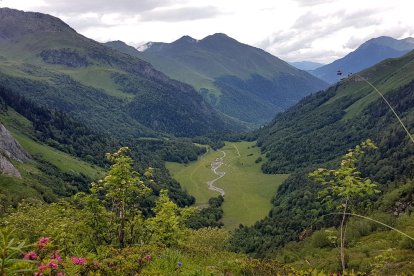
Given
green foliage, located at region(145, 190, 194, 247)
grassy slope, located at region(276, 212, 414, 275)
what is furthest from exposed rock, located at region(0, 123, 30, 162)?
green foliage, located at region(145, 190, 194, 247)

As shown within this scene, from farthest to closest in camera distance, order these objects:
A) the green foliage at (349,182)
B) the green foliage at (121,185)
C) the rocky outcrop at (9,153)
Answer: the rocky outcrop at (9,153) < the green foliage at (121,185) < the green foliage at (349,182)

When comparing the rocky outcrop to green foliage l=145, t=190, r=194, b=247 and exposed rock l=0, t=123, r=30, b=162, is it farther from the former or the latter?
green foliage l=145, t=190, r=194, b=247

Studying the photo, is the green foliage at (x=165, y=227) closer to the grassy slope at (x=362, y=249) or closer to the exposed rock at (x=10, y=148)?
the grassy slope at (x=362, y=249)

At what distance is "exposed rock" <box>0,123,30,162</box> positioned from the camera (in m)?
165

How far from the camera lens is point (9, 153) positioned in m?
168

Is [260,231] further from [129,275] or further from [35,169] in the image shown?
[129,275]

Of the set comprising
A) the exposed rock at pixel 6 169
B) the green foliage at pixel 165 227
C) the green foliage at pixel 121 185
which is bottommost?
the exposed rock at pixel 6 169

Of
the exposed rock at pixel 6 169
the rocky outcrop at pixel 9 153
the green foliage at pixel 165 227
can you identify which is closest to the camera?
the green foliage at pixel 165 227

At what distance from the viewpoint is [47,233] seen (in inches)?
961

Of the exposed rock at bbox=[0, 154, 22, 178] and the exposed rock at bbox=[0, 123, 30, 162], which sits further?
the exposed rock at bbox=[0, 123, 30, 162]

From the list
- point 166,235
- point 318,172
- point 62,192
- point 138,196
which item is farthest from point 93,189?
point 62,192

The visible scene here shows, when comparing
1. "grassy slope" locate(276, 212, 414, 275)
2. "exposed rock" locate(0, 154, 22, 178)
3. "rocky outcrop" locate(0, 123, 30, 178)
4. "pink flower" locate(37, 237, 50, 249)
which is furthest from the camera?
"rocky outcrop" locate(0, 123, 30, 178)

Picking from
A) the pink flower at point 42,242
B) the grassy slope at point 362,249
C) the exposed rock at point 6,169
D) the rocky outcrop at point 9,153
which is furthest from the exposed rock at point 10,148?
the pink flower at point 42,242

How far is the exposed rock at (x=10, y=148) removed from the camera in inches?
6491
